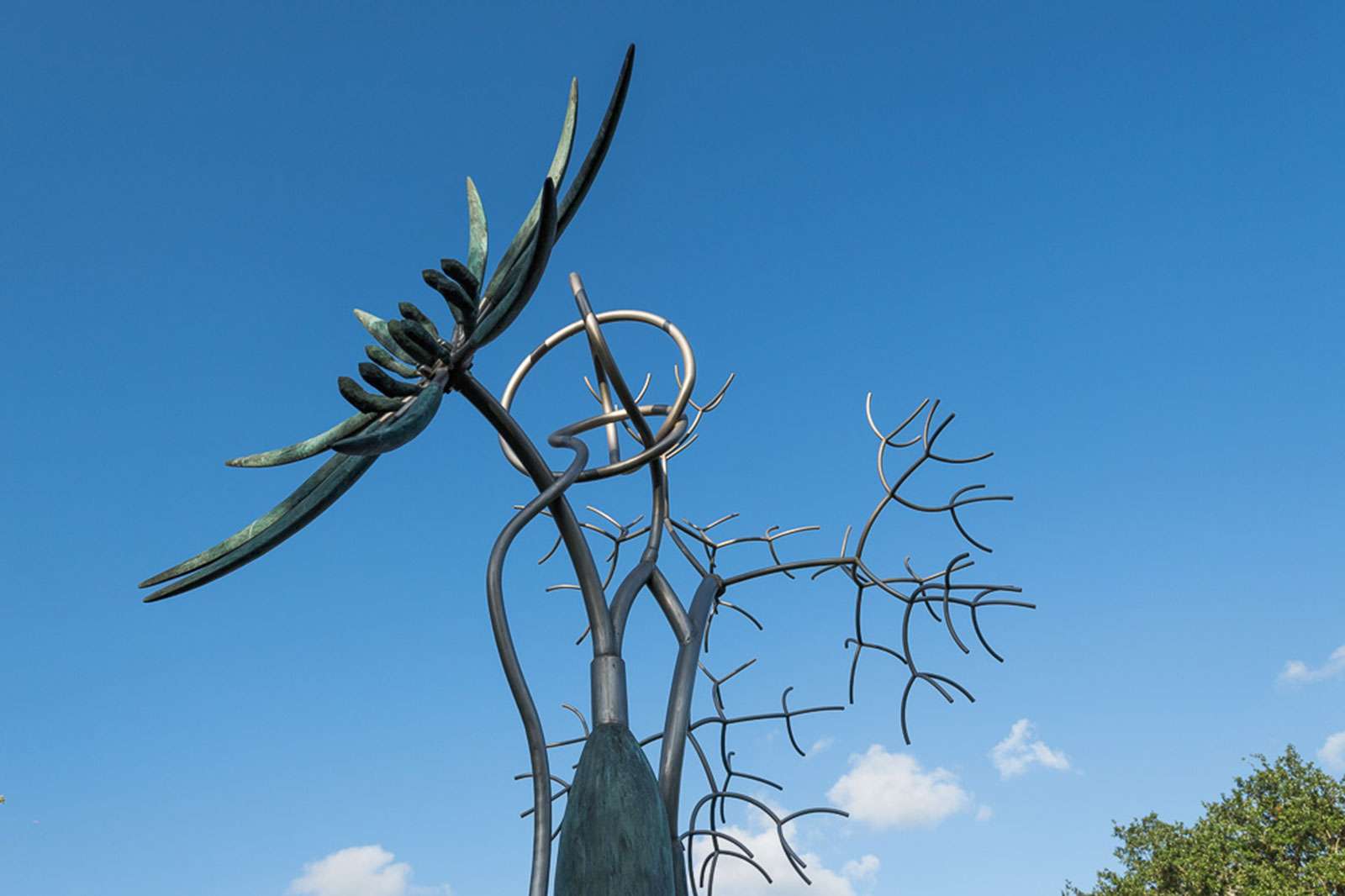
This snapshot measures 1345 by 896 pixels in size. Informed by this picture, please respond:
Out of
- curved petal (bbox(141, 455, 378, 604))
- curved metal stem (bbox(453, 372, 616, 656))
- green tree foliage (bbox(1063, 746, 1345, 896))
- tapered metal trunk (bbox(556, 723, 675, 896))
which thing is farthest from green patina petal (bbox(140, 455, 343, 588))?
green tree foliage (bbox(1063, 746, 1345, 896))

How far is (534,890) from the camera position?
318 cm

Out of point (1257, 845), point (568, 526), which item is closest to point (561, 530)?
point (568, 526)

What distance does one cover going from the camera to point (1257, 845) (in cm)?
1675

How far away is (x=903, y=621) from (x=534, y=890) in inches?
79.3

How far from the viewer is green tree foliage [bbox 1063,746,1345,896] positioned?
15867mm

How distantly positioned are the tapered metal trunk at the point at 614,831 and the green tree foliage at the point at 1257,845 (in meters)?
15.0

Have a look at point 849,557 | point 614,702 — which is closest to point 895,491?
point 849,557

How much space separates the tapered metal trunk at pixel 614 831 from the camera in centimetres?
315

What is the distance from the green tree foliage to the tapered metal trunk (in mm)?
15019

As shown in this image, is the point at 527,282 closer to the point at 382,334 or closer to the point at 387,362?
the point at 387,362

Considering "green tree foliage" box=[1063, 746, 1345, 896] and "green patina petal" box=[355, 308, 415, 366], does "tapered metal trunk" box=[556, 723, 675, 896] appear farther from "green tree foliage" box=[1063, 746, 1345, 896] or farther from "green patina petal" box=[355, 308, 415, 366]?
"green tree foliage" box=[1063, 746, 1345, 896]

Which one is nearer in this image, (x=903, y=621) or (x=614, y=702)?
(x=614, y=702)

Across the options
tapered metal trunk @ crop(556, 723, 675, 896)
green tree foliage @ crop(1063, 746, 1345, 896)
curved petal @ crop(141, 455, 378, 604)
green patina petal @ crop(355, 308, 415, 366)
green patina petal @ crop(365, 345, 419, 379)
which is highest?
green tree foliage @ crop(1063, 746, 1345, 896)

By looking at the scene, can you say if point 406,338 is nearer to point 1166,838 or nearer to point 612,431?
point 612,431
